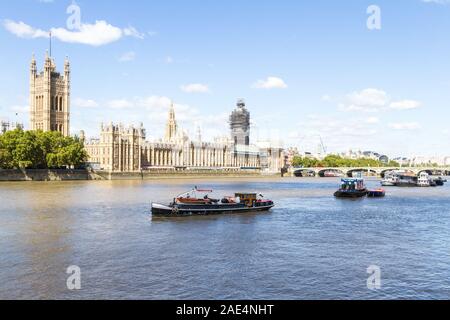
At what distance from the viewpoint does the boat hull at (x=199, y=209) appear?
42.2 meters

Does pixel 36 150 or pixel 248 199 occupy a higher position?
pixel 36 150

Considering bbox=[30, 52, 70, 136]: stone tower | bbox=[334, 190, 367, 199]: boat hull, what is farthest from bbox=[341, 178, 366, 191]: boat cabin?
bbox=[30, 52, 70, 136]: stone tower

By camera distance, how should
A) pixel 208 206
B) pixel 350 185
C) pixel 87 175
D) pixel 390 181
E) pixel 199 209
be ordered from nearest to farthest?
pixel 199 209, pixel 208 206, pixel 350 185, pixel 87 175, pixel 390 181

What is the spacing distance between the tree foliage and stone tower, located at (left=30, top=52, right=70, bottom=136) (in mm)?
37754

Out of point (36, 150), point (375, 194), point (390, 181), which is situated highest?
point (36, 150)

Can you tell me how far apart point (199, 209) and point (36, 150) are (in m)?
64.5

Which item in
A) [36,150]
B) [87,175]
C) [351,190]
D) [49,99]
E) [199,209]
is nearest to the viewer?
[199,209]

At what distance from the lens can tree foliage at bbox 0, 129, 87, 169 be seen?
9594 cm

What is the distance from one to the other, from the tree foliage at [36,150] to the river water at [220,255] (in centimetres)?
5362

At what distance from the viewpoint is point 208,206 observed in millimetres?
44875

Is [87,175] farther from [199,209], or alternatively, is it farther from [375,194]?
[199,209]

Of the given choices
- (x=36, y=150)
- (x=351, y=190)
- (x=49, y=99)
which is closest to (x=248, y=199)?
(x=351, y=190)

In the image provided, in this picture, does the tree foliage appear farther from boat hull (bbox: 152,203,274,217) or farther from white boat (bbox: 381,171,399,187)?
white boat (bbox: 381,171,399,187)

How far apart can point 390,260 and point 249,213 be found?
2292 centimetres
